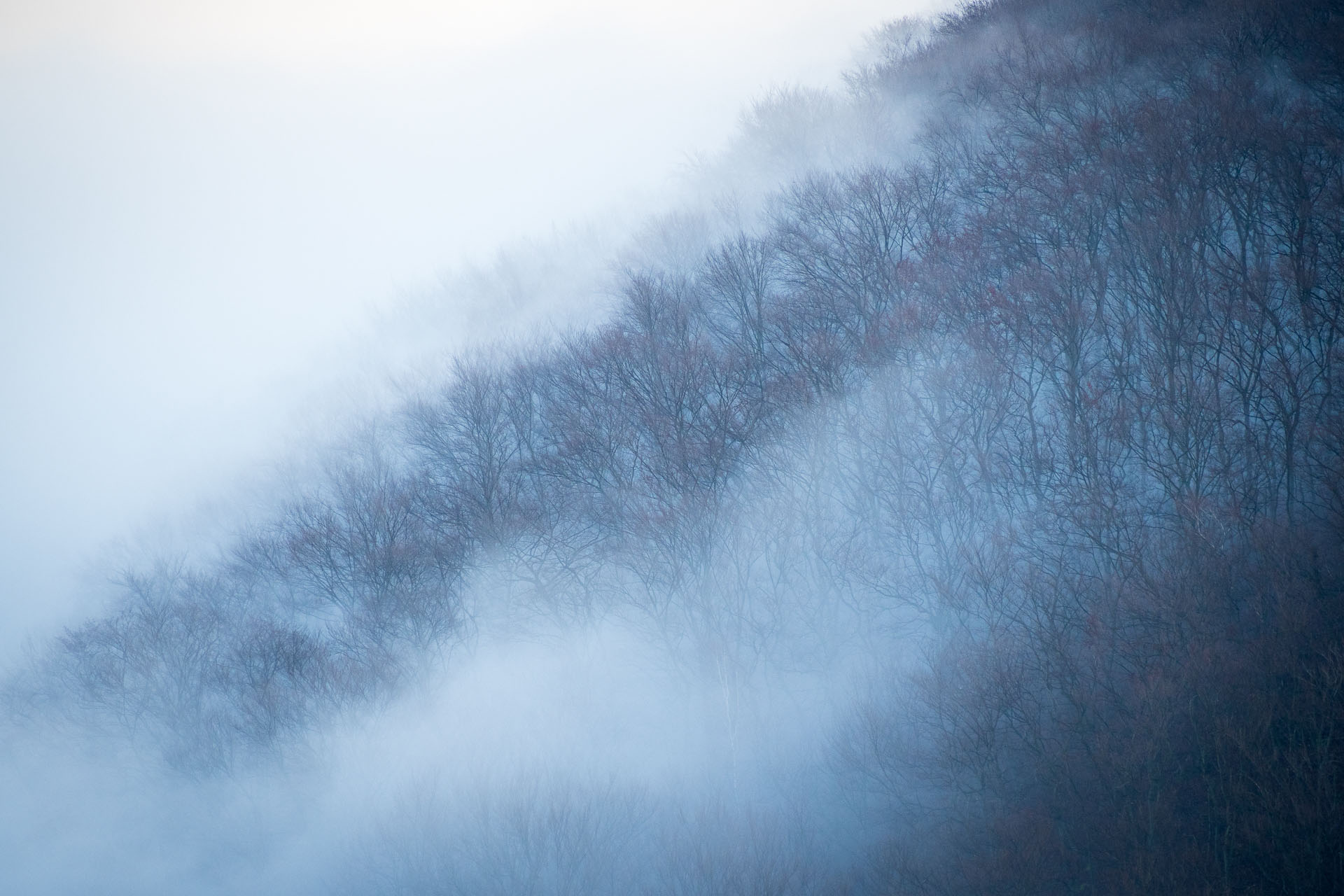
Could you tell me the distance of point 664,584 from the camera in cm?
1606

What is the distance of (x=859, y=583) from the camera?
1532cm

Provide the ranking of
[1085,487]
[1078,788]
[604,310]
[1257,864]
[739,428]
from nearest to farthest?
[1257,864], [1078,788], [1085,487], [739,428], [604,310]

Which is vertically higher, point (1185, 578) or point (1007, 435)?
point (1007, 435)

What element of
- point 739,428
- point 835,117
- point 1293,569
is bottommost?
point 1293,569

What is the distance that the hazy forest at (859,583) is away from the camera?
1029 centimetres

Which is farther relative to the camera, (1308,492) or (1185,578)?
(1308,492)

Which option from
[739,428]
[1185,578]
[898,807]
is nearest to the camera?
[1185,578]

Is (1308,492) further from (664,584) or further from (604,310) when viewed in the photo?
(604,310)

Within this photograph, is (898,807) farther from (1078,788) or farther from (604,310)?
(604,310)

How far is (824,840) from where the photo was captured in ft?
40.6

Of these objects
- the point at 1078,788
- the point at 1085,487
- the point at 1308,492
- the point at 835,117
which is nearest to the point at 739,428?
the point at 1085,487

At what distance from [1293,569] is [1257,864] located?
4.70 m

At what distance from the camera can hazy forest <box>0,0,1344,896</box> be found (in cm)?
1029

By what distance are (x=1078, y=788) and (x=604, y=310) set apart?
20.9 metres
